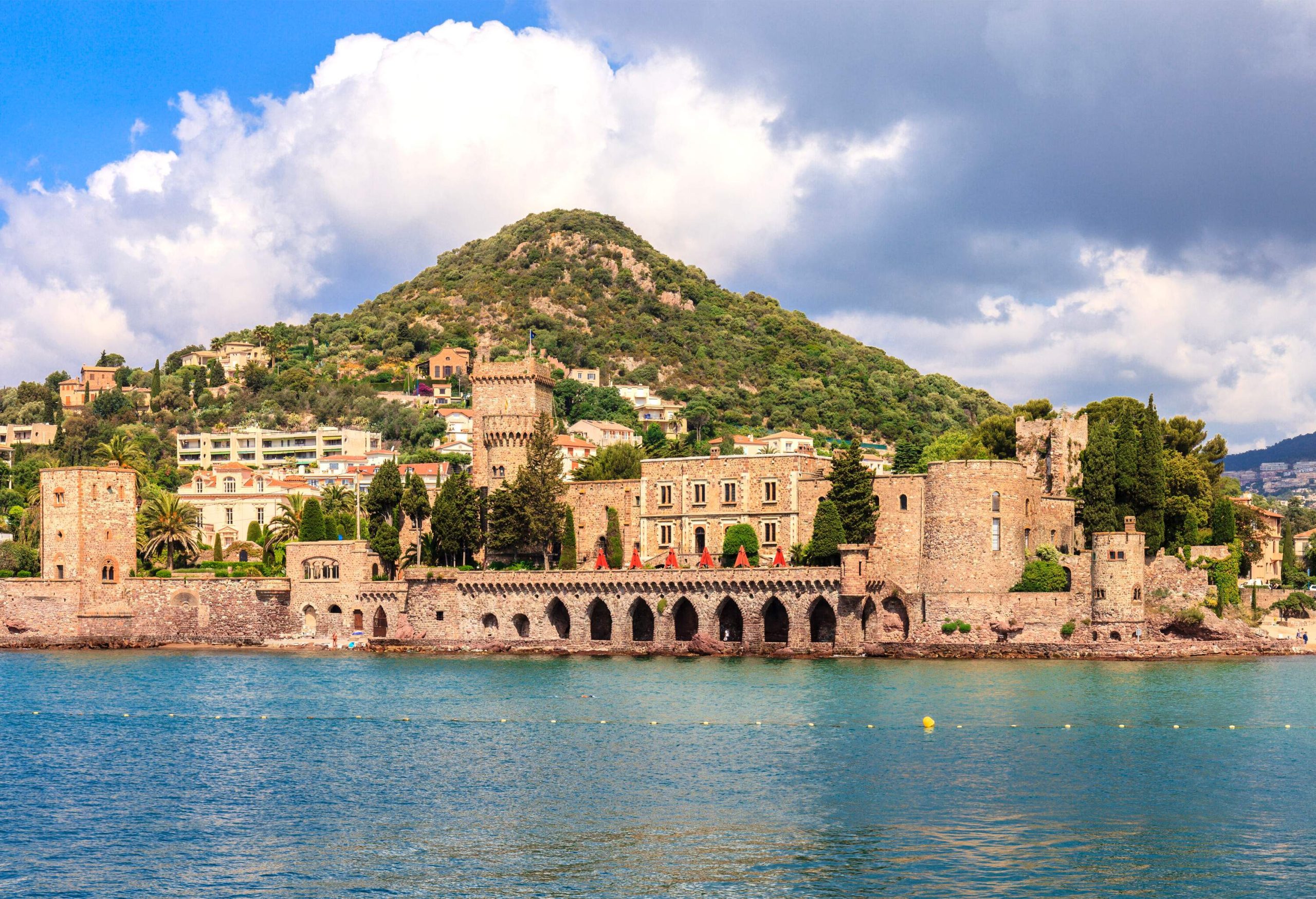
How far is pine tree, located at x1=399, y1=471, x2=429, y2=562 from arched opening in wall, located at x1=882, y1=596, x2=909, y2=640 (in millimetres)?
27196

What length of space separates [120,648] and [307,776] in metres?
42.4

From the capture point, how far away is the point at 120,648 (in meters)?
77.3

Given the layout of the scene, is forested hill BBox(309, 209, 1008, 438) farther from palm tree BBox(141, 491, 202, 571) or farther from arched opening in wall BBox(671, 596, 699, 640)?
arched opening in wall BBox(671, 596, 699, 640)

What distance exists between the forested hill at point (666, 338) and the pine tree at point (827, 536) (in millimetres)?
79526

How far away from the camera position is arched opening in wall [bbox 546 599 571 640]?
238 feet

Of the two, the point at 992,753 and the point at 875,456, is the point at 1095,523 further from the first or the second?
the point at 875,456

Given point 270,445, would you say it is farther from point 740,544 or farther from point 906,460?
point 740,544

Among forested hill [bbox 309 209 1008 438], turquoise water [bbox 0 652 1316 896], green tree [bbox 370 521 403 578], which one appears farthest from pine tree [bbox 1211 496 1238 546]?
forested hill [bbox 309 209 1008 438]

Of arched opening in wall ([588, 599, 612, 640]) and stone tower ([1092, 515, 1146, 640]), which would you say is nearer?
stone tower ([1092, 515, 1146, 640])

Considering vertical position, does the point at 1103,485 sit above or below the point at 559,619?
above

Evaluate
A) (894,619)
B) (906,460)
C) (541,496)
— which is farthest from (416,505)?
(894,619)

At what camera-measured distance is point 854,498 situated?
222ft

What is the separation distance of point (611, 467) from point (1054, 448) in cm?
2570

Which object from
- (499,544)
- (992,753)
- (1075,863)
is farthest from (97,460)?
(1075,863)
